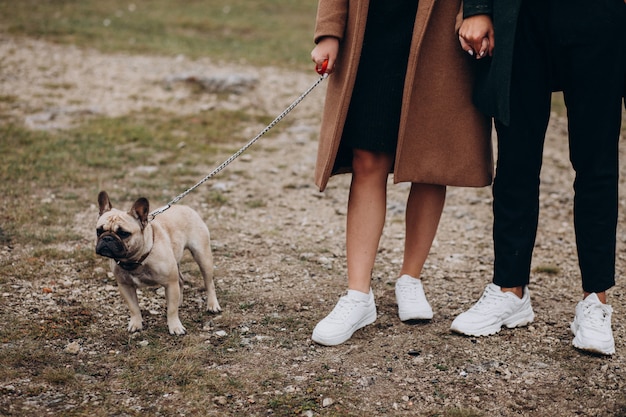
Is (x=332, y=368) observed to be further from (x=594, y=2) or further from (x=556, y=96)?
(x=556, y=96)

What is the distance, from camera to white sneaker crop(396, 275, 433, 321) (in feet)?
11.5

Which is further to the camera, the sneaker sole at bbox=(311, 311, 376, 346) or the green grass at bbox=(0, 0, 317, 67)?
the green grass at bbox=(0, 0, 317, 67)

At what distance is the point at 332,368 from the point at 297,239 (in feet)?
6.40

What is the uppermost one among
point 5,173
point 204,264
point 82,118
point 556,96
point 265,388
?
point 556,96

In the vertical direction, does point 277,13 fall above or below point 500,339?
above

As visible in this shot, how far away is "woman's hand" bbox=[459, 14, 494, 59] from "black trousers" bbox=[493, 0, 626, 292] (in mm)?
123

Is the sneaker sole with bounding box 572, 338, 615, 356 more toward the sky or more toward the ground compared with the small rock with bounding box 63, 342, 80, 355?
more toward the sky

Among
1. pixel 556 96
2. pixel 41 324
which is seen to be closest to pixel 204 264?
pixel 41 324

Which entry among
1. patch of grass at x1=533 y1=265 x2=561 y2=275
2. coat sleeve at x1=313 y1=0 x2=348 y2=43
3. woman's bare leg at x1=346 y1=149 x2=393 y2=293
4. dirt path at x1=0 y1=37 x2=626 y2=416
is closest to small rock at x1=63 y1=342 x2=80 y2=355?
dirt path at x1=0 y1=37 x2=626 y2=416

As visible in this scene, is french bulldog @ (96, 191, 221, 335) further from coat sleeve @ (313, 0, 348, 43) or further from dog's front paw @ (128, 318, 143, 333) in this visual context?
coat sleeve @ (313, 0, 348, 43)

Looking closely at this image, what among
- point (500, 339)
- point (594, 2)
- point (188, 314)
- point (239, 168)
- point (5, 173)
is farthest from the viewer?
point (239, 168)

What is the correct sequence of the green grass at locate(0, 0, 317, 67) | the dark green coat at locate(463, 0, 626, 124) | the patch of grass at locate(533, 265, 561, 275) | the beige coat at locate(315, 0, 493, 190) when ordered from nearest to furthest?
the dark green coat at locate(463, 0, 626, 124)
the beige coat at locate(315, 0, 493, 190)
the patch of grass at locate(533, 265, 561, 275)
the green grass at locate(0, 0, 317, 67)

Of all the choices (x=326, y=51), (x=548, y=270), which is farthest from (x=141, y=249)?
(x=548, y=270)

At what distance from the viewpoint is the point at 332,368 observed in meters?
3.10
